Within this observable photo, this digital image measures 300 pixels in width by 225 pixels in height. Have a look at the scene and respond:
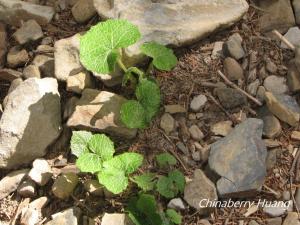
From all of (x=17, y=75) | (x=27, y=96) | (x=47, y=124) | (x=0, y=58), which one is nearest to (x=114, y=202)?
(x=47, y=124)

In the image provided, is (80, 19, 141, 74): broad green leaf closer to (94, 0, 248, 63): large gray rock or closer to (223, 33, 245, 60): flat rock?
(94, 0, 248, 63): large gray rock

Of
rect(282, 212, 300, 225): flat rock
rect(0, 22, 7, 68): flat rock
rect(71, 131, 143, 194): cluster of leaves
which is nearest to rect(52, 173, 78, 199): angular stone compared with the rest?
rect(71, 131, 143, 194): cluster of leaves

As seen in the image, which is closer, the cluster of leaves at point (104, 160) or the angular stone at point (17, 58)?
the cluster of leaves at point (104, 160)

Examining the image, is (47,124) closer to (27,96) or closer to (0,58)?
(27,96)

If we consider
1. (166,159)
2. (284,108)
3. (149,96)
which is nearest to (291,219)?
(284,108)

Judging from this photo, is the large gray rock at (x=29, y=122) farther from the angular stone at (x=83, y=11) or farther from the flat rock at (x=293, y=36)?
the flat rock at (x=293, y=36)

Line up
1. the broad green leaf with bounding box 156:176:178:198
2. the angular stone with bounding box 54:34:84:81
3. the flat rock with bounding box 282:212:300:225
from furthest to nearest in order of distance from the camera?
the angular stone with bounding box 54:34:84:81
the broad green leaf with bounding box 156:176:178:198
the flat rock with bounding box 282:212:300:225

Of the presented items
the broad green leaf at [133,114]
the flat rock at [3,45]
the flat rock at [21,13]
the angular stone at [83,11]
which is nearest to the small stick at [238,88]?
the broad green leaf at [133,114]

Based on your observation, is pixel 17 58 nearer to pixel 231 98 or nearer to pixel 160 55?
pixel 160 55
